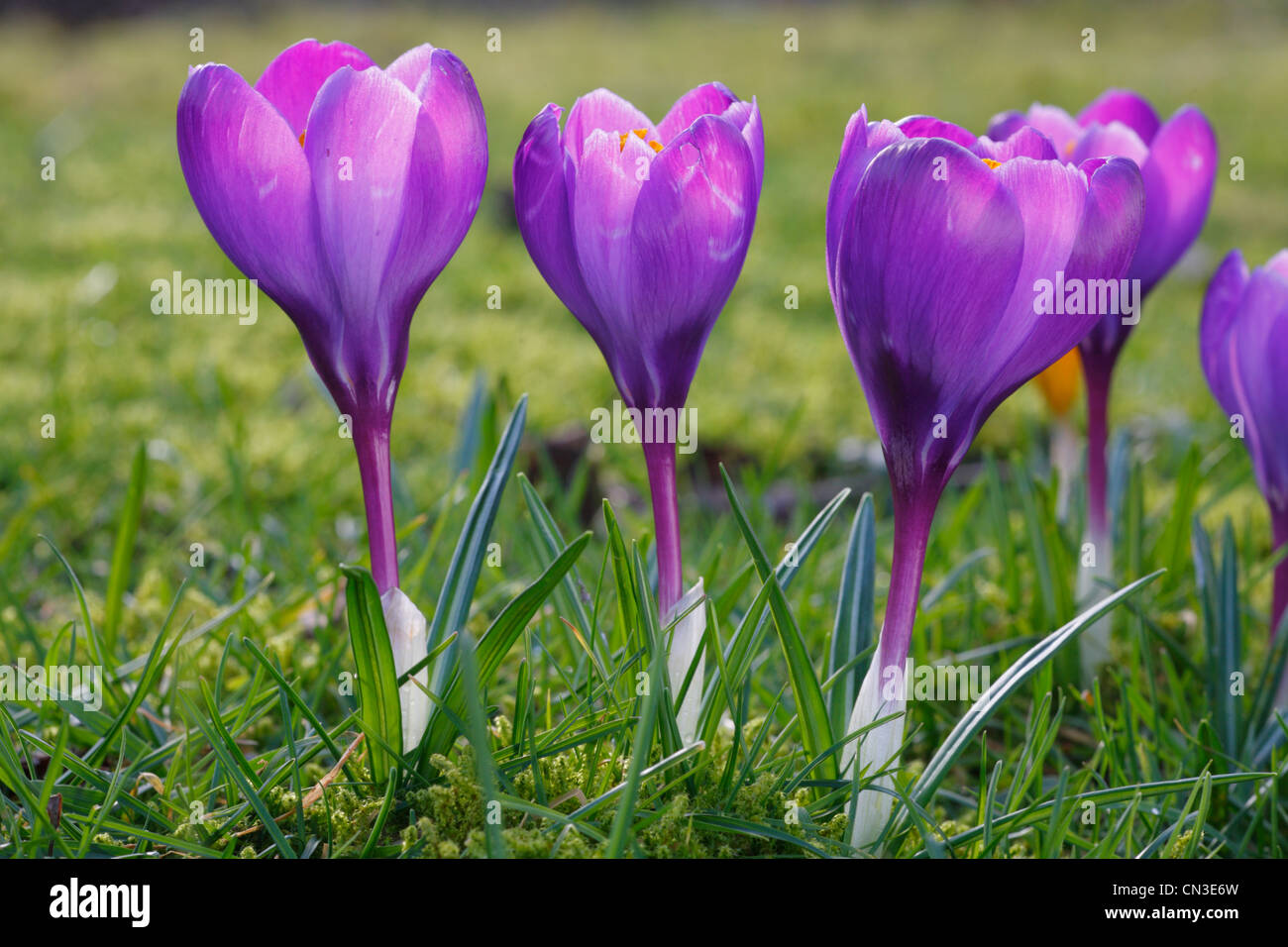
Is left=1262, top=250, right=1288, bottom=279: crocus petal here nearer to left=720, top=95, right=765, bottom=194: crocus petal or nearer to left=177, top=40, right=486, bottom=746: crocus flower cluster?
left=720, top=95, right=765, bottom=194: crocus petal

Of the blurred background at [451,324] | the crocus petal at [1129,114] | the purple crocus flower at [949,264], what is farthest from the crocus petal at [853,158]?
the blurred background at [451,324]

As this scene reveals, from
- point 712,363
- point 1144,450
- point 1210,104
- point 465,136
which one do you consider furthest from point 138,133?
point 1210,104

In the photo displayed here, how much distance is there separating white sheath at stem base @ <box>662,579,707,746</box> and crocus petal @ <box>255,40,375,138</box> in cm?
56

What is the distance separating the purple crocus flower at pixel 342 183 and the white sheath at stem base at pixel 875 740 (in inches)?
20.8

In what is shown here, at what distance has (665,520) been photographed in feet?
3.48

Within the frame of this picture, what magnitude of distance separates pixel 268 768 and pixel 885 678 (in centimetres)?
63

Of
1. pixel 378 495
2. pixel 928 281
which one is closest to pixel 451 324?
pixel 378 495

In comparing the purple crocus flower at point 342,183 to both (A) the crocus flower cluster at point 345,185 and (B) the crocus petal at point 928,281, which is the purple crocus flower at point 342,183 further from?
(B) the crocus petal at point 928,281

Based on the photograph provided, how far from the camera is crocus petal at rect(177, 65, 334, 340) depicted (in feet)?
2.92

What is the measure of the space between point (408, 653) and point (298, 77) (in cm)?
54

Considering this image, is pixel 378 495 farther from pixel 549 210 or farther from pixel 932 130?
pixel 932 130

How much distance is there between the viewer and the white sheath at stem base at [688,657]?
106cm

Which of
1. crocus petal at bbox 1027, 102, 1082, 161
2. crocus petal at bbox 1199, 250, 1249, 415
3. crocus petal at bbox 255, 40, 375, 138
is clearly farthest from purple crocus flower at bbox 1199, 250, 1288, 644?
crocus petal at bbox 255, 40, 375, 138

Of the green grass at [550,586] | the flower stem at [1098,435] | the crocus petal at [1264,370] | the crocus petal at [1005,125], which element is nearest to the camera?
the green grass at [550,586]
